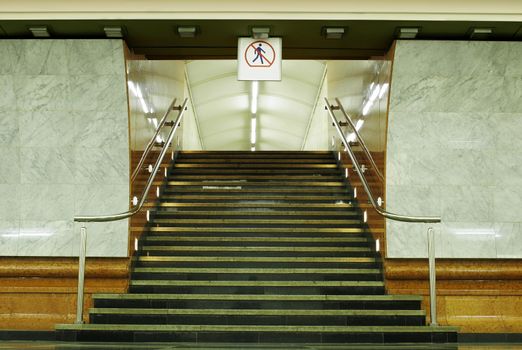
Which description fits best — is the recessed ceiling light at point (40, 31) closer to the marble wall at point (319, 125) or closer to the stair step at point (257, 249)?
the stair step at point (257, 249)

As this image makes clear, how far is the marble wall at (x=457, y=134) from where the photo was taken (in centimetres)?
725

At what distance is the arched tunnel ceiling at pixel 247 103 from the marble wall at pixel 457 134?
8.77m

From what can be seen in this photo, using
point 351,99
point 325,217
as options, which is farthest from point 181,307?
point 351,99

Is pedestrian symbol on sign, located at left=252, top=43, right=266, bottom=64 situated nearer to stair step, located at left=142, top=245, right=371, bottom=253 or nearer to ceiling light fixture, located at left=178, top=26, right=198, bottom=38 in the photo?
ceiling light fixture, located at left=178, top=26, right=198, bottom=38

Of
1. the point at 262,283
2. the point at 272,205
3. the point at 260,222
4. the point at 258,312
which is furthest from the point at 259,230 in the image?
the point at 258,312

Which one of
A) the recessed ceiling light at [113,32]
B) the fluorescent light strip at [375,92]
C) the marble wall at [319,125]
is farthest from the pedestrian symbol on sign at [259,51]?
the marble wall at [319,125]

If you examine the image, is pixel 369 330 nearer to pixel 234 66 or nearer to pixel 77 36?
pixel 77 36

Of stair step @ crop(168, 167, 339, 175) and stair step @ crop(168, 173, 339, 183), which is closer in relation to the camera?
stair step @ crop(168, 173, 339, 183)

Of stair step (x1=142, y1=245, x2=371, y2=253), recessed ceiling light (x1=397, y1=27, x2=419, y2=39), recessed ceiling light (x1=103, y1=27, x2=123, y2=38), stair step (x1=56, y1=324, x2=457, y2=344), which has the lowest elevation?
stair step (x1=56, y1=324, x2=457, y2=344)

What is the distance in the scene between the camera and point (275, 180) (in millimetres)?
10289

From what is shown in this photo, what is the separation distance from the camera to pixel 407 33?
7.23 m

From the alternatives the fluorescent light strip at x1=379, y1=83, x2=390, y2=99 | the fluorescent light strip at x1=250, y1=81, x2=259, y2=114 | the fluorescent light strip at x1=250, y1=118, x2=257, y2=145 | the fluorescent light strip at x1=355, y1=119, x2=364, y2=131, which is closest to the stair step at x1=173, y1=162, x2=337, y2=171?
the fluorescent light strip at x1=355, y1=119, x2=364, y2=131

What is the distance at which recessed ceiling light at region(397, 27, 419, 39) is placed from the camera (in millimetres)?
7137

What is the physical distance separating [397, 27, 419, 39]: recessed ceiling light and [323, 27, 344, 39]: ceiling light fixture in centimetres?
67
